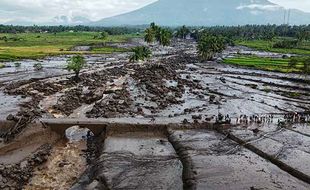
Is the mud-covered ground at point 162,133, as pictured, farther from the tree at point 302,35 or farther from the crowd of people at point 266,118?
the tree at point 302,35

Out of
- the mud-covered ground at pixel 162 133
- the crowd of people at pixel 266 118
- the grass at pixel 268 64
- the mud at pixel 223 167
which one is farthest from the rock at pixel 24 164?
the grass at pixel 268 64

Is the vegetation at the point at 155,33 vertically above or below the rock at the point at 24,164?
above

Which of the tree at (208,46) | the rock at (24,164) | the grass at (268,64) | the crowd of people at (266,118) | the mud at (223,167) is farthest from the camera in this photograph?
the tree at (208,46)

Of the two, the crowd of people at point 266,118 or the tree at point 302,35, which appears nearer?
the crowd of people at point 266,118

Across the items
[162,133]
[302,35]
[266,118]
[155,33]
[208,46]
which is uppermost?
[155,33]

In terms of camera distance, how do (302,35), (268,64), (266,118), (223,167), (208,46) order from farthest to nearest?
(302,35) < (208,46) < (268,64) < (266,118) < (223,167)

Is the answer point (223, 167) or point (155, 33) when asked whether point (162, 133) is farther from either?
point (155, 33)

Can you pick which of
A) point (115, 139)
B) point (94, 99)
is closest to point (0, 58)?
point (94, 99)

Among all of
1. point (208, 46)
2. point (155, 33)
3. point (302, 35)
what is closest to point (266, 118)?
point (208, 46)
